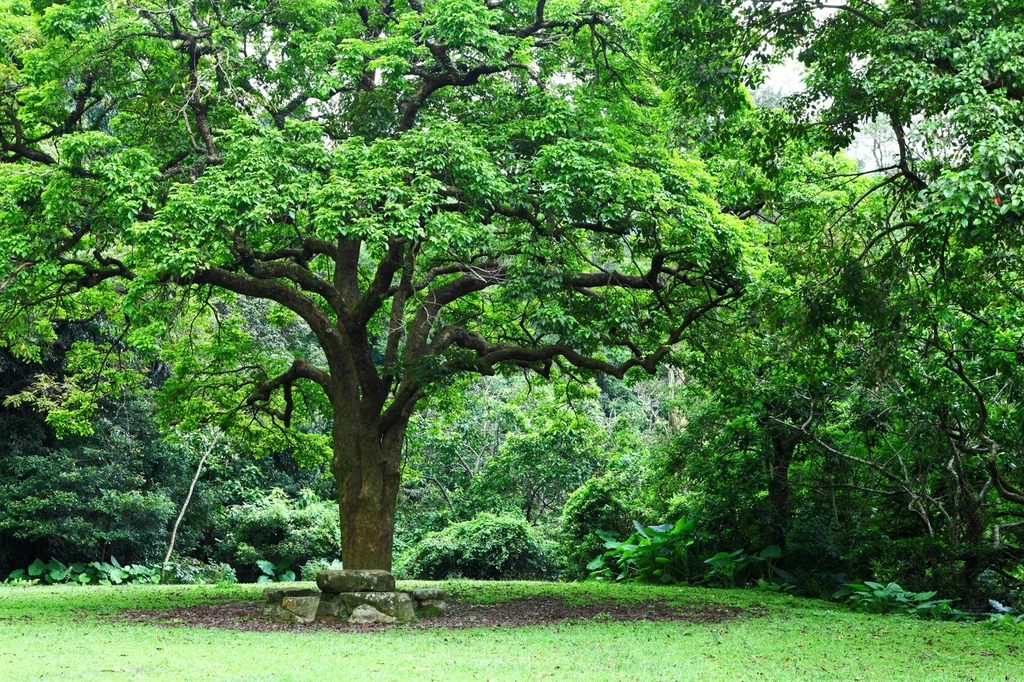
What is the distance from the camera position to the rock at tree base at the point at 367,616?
9.73m

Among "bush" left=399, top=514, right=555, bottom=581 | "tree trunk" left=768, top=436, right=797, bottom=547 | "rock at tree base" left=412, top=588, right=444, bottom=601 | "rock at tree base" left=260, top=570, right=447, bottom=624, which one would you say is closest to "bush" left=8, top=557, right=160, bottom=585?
"bush" left=399, top=514, right=555, bottom=581

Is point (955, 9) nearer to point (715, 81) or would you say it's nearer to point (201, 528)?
point (715, 81)

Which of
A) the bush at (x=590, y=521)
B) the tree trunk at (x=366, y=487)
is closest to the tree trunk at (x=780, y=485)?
the bush at (x=590, y=521)

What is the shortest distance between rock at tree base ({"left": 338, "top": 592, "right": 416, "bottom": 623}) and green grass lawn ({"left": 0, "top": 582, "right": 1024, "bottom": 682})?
766mm

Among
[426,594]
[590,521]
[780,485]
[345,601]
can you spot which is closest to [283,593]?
[345,601]

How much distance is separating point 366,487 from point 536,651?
413cm

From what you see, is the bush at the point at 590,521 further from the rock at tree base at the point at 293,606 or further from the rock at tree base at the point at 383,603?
the rock at tree base at the point at 293,606

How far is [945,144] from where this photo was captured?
6.65 metres

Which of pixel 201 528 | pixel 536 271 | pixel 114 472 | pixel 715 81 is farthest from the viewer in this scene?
pixel 201 528

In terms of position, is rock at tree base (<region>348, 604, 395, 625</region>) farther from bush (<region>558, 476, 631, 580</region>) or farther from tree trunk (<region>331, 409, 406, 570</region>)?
bush (<region>558, 476, 631, 580</region>)

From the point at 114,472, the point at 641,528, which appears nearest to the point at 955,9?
the point at 641,528

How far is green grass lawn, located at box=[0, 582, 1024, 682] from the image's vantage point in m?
6.50

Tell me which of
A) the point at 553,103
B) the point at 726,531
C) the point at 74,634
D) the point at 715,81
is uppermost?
the point at 553,103

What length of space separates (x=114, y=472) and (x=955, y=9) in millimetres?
16619
